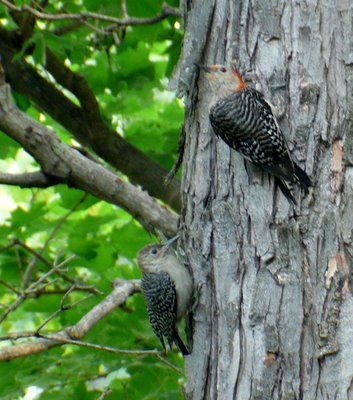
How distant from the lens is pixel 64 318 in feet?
20.5

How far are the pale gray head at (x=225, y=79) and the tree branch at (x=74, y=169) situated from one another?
48.5 inches

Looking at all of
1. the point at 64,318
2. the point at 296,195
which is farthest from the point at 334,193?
the point at 64,318

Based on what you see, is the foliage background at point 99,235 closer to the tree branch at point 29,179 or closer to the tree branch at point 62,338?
the tree branch at point 29,179

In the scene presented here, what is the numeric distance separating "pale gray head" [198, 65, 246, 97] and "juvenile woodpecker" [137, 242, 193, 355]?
0.93m

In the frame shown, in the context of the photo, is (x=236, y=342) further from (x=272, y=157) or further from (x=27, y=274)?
(x=27, y=274)

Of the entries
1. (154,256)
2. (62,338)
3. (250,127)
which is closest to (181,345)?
(154,256)

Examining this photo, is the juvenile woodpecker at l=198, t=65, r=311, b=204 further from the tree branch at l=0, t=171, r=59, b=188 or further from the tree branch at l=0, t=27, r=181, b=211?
the tree branch at l=0, t=27, r=181, b=211

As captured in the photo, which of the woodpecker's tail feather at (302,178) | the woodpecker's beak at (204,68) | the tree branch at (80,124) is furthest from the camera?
the tree branch at (80,124)

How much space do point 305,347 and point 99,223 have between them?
2888mm

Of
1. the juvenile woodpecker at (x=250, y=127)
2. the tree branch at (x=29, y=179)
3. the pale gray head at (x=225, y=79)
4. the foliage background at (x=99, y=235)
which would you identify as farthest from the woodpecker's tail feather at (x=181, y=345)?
the pale gray head at (x=225, y=79)

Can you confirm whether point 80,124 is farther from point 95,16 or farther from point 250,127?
point 250,127

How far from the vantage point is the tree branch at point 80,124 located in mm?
6582

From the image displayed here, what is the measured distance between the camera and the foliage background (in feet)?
19.0

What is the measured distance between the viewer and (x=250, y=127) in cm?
458
